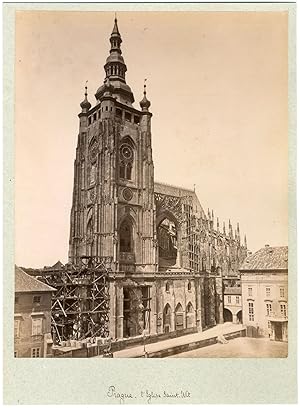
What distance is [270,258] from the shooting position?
614 inches

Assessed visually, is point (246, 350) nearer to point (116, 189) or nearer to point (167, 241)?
point (116, 189)

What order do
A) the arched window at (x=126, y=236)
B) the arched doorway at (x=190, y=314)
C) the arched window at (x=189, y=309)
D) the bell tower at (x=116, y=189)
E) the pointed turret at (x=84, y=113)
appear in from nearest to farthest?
the pointed turret at (x=84, y=113) < the bell tower at (x=116, y=189) < the arched doorway at (x=190, y=314) < the arched window at (x=126, y=236) < the arched window at (x=189, y=309)

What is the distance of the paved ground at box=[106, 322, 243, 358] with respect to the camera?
15053 millimetres

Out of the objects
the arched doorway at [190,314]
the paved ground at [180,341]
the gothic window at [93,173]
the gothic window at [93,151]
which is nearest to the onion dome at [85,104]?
the gothic window at [93,151]

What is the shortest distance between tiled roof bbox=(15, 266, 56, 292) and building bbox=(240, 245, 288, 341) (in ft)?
25.3

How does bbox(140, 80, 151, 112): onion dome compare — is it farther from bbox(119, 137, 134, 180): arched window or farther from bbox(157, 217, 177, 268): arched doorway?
bbox(157, 217, 177, 268): arched doorway

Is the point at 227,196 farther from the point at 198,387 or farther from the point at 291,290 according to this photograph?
the point at 198,387

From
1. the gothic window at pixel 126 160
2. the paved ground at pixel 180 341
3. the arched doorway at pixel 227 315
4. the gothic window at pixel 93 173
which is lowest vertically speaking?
the paved ground at pixel 180 341

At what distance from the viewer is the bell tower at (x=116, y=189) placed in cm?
1912

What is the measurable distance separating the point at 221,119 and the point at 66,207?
6.36 metres

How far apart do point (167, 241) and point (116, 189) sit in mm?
5689

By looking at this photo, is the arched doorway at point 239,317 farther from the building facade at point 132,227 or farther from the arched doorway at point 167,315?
the arched doorway at point 167,315

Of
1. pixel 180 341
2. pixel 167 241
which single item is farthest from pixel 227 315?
pixel 167 241
